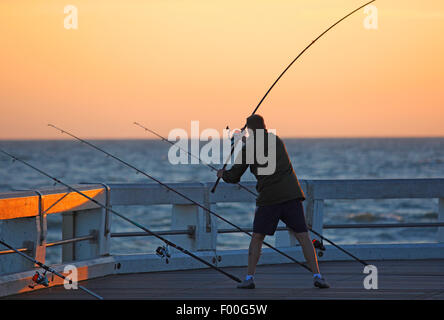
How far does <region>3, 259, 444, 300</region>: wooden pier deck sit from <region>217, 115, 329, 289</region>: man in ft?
1.00

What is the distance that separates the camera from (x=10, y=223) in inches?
329

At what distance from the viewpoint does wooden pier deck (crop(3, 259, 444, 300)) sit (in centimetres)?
786

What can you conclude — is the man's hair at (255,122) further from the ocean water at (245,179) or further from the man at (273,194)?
the ocean water at (245,179)

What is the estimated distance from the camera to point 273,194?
8.16m

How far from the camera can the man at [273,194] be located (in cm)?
811

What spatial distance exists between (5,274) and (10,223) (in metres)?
0.58

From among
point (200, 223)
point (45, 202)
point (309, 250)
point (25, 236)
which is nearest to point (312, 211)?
point (200, 223)

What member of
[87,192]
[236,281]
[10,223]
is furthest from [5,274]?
[236,281]

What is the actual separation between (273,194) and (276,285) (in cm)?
94

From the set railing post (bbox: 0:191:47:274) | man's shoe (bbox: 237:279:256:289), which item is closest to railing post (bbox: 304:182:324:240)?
man's shoe (bbox: 237:279:256:289)

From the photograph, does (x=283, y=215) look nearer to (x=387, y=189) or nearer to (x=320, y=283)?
(x=320, y=283)

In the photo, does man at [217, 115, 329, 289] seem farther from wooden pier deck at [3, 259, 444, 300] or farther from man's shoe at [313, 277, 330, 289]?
wooden pier deck at [3, 259, 444, 300]
